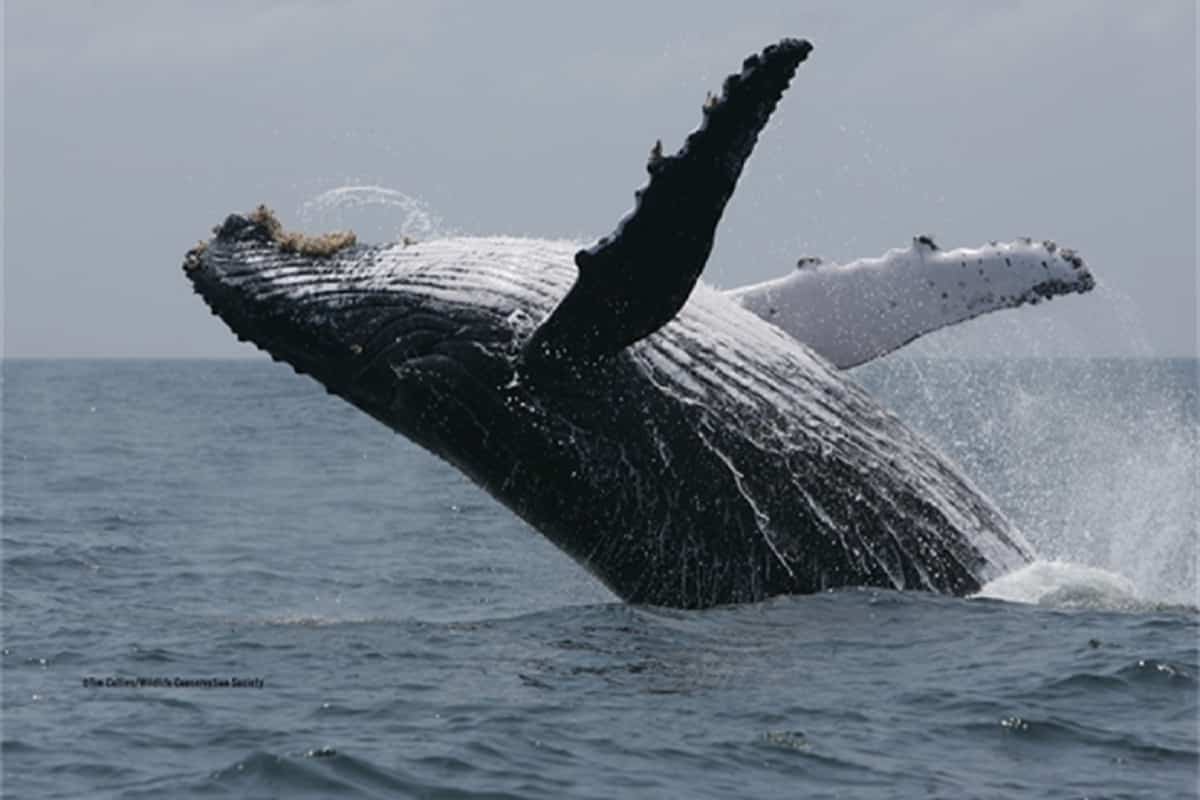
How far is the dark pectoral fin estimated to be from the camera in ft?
32.3

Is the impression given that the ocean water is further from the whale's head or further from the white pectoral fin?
the white pectoral fin

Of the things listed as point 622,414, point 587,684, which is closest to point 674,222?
point 622,414

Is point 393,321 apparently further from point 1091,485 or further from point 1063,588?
point 1091,485

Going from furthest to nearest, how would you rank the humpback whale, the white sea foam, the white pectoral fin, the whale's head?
1. the white pectoral fin
2. the white sea foam
3. the whale's head
4. the humpback whale

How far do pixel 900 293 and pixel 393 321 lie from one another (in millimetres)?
3410

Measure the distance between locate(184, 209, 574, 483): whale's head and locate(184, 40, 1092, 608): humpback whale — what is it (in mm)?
12

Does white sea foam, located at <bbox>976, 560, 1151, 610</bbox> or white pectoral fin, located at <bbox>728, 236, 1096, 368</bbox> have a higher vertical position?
white pectoral fin, located at <bbox>728, 236, 1096, 368</bbox>

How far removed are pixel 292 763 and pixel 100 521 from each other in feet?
51.0

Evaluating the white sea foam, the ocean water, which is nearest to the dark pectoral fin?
the ocean water

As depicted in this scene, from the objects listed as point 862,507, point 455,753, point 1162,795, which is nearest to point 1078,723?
point 1162,795

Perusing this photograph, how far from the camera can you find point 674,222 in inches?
400

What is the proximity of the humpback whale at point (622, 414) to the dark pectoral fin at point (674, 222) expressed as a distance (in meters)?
0.06

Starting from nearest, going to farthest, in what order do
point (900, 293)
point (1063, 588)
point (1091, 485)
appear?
point (1063, 588)
point (900, 293)
point (1091, 485)

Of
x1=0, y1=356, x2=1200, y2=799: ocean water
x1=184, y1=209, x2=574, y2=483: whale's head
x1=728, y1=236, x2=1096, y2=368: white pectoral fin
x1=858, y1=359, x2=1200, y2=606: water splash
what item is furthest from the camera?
x1=858, y1=359, x2=1200, y2=606: water splash
